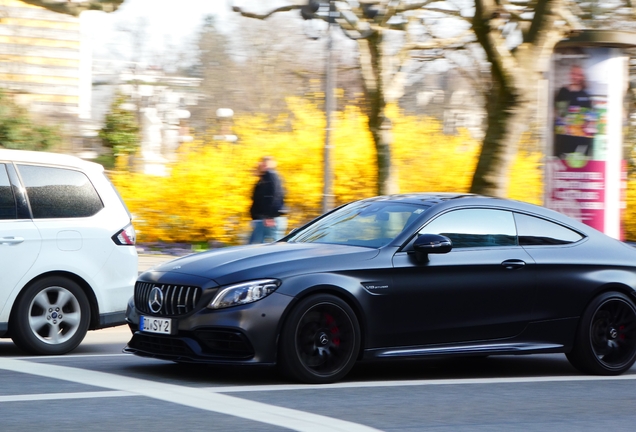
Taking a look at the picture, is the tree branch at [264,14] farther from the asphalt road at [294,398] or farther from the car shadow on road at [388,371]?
the asphalt road at [294,398]

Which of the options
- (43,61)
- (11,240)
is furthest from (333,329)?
(43,61)

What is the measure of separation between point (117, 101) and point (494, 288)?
2731 cm

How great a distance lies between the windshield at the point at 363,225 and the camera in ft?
27.1

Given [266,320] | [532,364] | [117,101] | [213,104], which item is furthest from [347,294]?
[213,104]

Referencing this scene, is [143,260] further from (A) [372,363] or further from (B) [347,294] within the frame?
(B) [347,294]

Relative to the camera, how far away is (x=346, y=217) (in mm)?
8828

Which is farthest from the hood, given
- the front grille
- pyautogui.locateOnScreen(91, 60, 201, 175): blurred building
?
pyautogui.locateOnScreen(91, 60, 201, 175): blurred building

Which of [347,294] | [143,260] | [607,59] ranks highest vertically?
[607,59]

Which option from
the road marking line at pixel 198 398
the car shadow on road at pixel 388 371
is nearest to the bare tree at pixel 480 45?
the car shadow on road at pixel 388 371

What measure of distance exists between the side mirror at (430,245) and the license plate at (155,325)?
189 centimetres

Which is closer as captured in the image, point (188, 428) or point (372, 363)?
point (188, 428)

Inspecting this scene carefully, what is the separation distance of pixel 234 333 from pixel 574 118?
8748mm

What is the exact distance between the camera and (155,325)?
7.73 metres

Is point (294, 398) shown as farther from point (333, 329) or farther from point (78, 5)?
point (78, 5)
